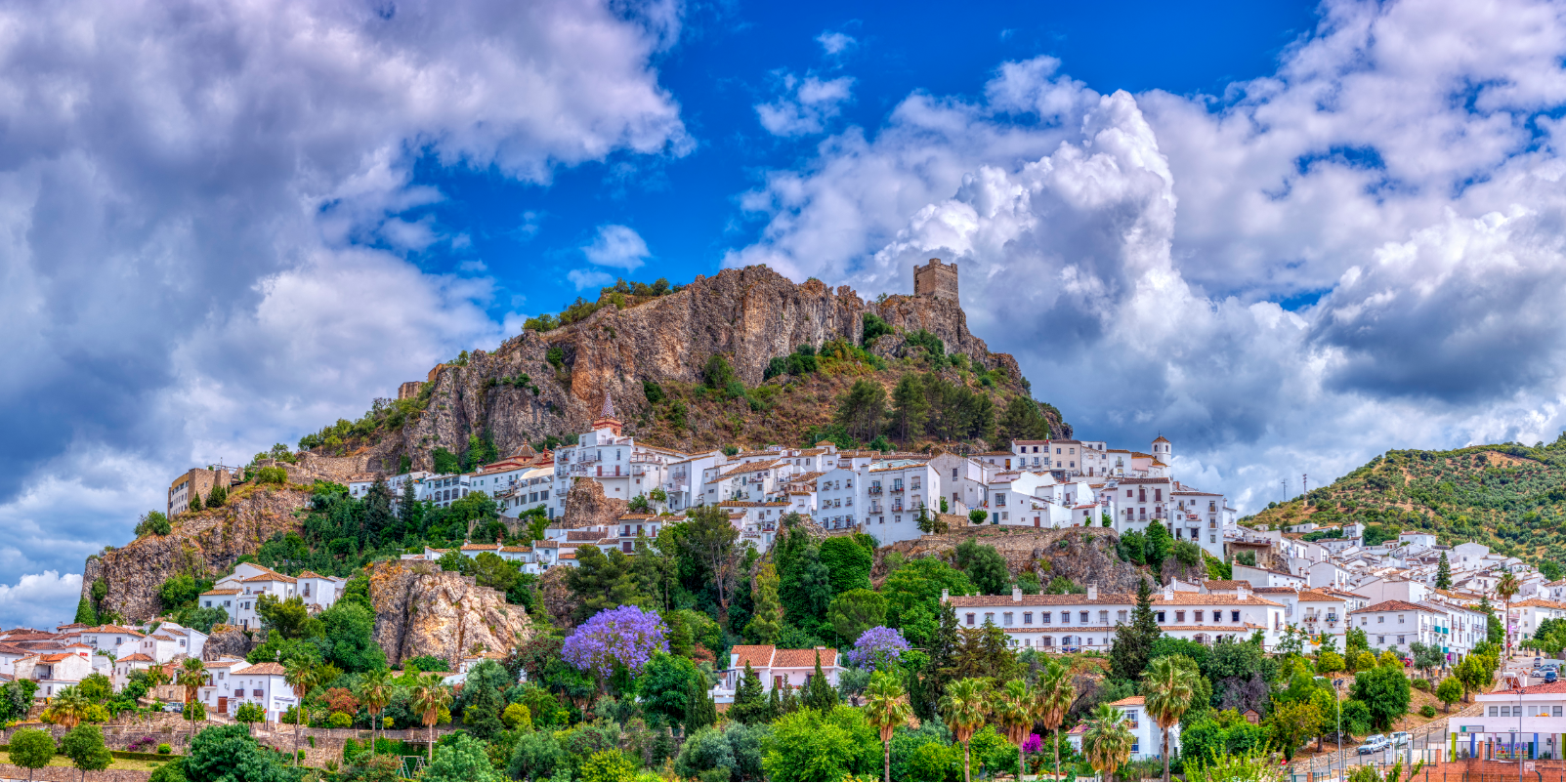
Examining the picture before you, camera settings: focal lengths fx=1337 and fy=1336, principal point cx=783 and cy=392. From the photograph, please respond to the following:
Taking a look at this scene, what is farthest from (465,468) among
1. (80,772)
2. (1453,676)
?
(1453,676)

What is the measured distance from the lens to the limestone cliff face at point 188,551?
4299 inches

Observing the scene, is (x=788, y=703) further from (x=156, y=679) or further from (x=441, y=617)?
(x=156, y=679)

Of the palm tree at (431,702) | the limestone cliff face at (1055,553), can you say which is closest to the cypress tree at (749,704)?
the palm tree at (431,702)

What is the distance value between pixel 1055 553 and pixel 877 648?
18873 millimetres

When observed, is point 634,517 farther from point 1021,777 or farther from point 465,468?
point 1021,777

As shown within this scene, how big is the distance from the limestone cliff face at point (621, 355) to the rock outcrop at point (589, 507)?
2290 centimetres

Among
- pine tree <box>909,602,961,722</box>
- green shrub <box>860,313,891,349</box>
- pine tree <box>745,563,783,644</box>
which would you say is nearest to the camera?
pine tree <box>909,602,961,722</box>

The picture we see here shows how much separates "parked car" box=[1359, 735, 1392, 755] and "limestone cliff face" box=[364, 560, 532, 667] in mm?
50193

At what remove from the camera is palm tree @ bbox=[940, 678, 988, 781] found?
196 ft

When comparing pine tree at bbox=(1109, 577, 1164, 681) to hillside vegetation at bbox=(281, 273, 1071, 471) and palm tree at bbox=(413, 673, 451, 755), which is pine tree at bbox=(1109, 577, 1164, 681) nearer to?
palm tree at bbox=(413, 673, 451, 755)

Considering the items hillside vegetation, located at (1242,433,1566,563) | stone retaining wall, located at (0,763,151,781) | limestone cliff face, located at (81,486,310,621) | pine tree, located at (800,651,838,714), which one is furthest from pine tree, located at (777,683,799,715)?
hillside vegetation, located at (1242,433,1566,563)

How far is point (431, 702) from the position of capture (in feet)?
234

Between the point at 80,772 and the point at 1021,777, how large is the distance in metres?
46.5

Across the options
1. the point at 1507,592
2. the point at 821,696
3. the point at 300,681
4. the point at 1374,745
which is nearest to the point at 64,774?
the point at 300,681
